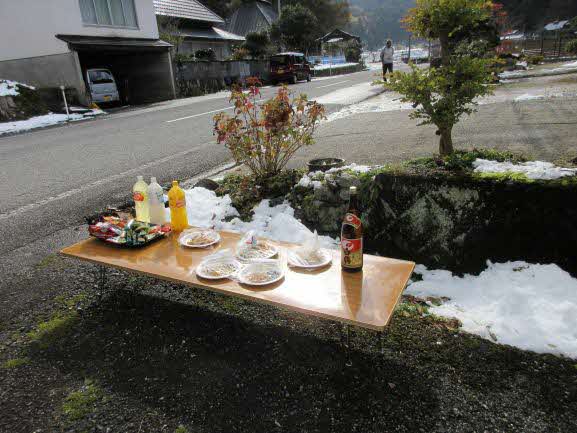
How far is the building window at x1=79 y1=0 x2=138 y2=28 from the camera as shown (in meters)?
19.2

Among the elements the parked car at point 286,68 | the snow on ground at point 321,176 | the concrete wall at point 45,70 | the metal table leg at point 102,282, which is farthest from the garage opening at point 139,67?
the metal table leg at point 102,282

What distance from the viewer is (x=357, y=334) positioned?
275 cm

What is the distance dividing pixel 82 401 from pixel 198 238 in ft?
4.43

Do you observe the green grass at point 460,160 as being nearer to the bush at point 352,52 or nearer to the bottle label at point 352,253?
the bottle label at point 352,253

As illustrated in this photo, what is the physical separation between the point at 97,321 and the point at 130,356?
21.8 inches

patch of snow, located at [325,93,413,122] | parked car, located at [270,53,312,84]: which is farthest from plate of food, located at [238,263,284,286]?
parked car, located at [270,53,312,84]

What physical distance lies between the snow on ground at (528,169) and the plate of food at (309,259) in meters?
1.62

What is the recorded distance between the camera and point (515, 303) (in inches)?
116

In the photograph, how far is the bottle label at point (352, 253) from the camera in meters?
2.56

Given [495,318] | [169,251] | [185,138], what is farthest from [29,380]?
[185,138]

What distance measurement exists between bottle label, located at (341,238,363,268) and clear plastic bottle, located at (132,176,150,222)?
1922mm

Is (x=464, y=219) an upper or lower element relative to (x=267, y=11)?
lower

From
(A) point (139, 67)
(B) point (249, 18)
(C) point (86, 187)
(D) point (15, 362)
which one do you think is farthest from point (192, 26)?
(D) point (15, 362)

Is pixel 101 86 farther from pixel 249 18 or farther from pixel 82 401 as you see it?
pixel 249 18
